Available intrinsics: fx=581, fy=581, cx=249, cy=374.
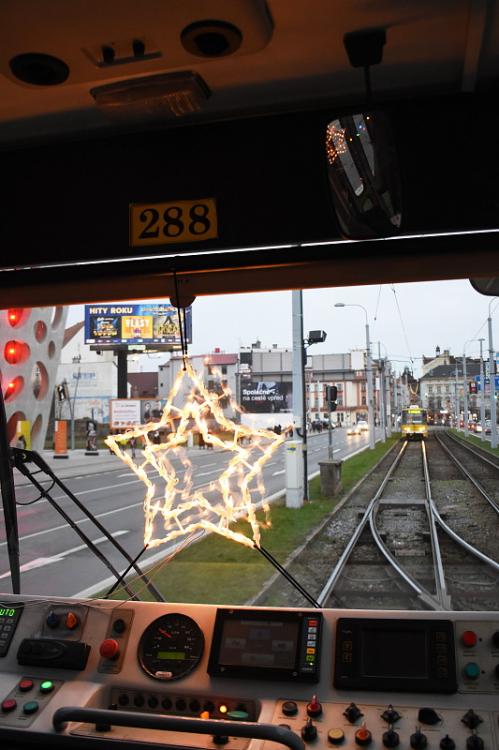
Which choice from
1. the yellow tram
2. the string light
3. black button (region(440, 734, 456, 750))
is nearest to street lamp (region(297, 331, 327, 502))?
the string light

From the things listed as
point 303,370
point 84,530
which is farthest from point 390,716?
point 303,370

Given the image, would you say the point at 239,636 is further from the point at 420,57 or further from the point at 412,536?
the point at 412,536

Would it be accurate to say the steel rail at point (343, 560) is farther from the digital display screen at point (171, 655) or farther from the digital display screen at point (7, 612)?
the digital display screen at point (7, 612)

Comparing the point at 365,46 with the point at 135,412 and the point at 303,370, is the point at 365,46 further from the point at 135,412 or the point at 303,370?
the point at 303,370

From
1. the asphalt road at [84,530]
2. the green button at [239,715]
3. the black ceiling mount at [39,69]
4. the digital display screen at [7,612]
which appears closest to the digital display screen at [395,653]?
the green button at [239,715]

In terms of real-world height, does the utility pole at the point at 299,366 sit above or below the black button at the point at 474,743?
above

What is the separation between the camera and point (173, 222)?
1.84 metres

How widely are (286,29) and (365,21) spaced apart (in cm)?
18

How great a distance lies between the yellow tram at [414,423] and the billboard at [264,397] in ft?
47.2

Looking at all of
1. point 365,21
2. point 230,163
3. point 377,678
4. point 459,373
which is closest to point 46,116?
point 230,163

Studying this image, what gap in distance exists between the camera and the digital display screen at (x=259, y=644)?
1.54 metres

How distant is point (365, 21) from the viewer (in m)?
1.31

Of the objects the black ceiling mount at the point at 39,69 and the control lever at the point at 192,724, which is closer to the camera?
the control lever at the point at 192,724

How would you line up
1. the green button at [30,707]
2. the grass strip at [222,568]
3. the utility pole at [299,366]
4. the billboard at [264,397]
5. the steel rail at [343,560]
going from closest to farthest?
the green button at [30,707] → the billboard at [264,397] → the grass strip at [222,568] → the steel rail at [343,560] → the utility pole at [299,366]
